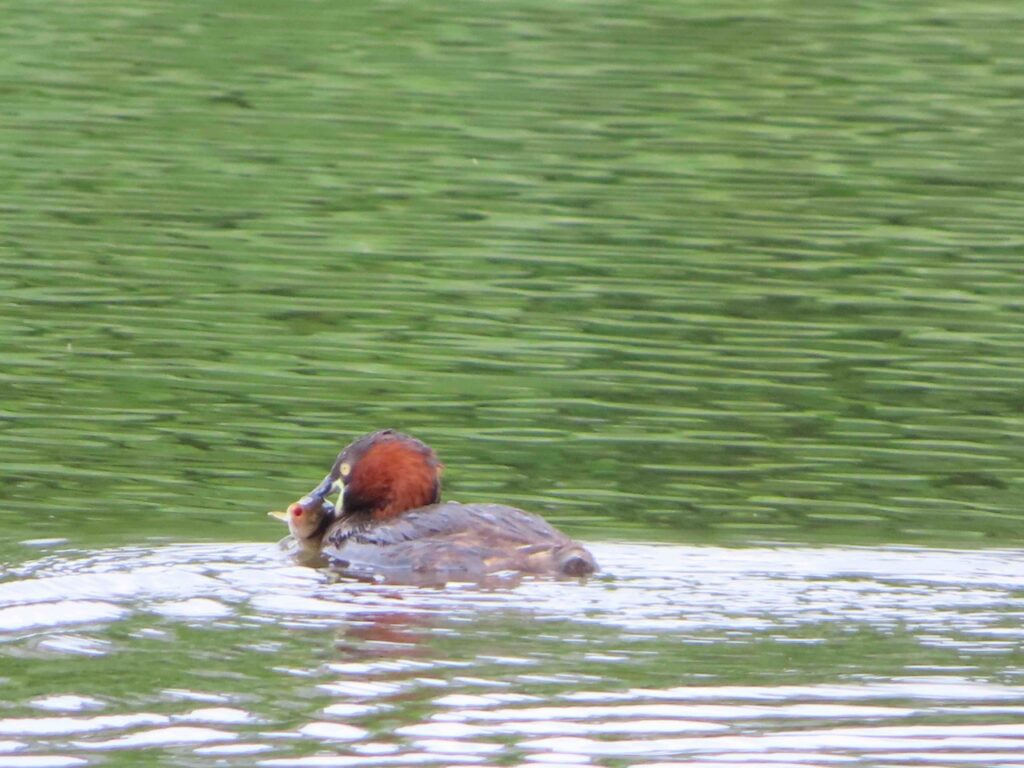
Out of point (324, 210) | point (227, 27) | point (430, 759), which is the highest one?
point (227, 27)

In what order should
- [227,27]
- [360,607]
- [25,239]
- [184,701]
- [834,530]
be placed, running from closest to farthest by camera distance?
[184,701] < [360,607] < [834,530] < [25,239] < [227,27]

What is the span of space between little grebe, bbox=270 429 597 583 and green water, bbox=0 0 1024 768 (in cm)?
29

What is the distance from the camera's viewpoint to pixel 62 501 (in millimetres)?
12156

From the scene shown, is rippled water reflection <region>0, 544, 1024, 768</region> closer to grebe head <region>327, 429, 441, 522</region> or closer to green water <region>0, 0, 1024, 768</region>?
green water <region>0, 0, 1024, 768</region>

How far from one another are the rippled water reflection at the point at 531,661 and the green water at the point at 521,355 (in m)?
0.03

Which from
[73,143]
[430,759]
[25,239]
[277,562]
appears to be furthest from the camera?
[73,143]

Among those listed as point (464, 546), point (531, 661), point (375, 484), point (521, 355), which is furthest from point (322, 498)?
point (521, 355)

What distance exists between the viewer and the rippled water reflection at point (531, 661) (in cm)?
775

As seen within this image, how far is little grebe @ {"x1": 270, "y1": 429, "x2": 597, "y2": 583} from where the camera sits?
10.5m

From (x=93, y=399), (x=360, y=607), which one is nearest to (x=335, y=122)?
(x=93, y=399)

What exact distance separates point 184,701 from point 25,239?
11.1m

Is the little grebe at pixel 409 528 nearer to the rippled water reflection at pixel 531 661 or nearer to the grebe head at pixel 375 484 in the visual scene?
the grebe head at pixel 375 484

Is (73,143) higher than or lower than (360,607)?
higher

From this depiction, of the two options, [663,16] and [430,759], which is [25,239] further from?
[663,16]
